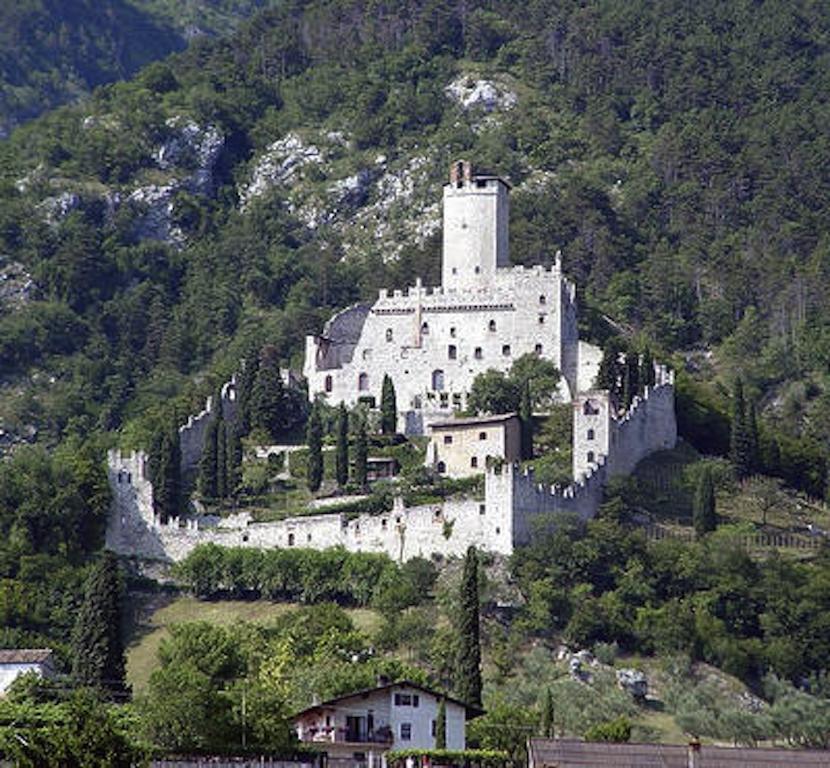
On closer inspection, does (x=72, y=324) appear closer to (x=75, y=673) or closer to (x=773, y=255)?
(x=773, y=255)

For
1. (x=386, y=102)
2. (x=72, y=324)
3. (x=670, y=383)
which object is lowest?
(x=670, y=383)

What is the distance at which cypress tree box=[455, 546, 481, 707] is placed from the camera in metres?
88.0

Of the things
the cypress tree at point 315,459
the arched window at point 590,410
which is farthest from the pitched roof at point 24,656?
the arched window at point 590,410

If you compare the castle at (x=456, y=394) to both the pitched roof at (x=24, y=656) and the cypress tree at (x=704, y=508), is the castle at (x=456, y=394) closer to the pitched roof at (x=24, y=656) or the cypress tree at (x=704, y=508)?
the cypress tree at (x=704, y=508)

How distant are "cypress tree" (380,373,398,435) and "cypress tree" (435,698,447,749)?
40356 millimetres

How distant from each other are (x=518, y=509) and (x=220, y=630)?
1400cm

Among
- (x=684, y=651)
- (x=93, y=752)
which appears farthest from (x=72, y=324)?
(x=93, y=752)

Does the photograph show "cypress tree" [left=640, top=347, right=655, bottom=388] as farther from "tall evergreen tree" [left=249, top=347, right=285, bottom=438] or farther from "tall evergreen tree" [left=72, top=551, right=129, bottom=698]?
"tall evergreen tree" [left=72, top=551, right=129, bottom=698]

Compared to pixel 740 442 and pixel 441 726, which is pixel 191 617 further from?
pixel 441 726

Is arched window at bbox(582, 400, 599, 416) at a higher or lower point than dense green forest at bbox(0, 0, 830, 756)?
lower

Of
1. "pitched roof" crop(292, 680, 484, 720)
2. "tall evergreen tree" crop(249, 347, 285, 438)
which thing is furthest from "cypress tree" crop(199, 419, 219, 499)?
"pitched roof" crop(292, 680, 484, 720)

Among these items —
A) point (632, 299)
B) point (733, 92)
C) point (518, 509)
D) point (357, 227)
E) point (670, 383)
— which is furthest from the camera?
point (733, 92)

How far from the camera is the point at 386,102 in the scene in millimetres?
185250

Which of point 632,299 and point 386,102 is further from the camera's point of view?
point 386,102
